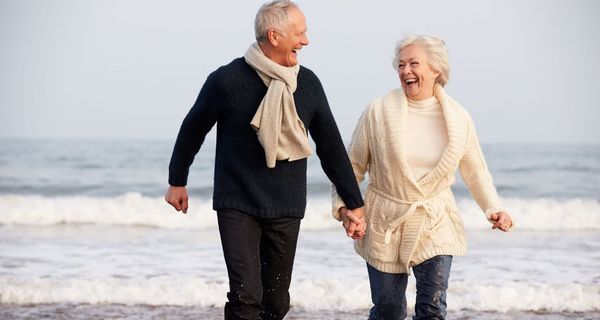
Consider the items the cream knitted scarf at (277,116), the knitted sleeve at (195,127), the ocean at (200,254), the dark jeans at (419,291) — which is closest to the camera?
the cream knitted scarf at (277,116)

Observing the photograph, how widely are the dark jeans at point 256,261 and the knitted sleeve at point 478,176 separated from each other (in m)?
0.95

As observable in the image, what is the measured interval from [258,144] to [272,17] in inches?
23.0

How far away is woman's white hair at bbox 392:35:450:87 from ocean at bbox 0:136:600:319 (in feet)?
8.91

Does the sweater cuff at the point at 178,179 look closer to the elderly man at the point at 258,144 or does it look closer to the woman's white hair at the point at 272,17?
the elderly man at the point at 258,144

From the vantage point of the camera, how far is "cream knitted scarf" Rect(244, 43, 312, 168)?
4.39 meters

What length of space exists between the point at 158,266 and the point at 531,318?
404 cm

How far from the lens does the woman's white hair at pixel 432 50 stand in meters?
4.76

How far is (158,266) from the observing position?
381 inches

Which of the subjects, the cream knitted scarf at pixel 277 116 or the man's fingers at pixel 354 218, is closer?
the cream knitted scarf at pixel 277 116

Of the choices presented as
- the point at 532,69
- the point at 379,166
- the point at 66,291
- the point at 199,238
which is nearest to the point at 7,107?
the point at 532,69

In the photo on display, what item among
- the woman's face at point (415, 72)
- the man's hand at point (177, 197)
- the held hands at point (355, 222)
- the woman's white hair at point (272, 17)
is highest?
the woman's white hair at point (272, 17)

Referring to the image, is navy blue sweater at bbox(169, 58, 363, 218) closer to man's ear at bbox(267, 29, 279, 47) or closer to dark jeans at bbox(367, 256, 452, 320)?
man's ear at bbox(267, 29, 279, 47)

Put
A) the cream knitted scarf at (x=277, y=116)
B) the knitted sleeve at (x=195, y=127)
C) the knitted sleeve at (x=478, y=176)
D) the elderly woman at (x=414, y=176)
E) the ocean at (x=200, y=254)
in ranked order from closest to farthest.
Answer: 1. the cream knitted scarf at (x=277, y=116)
2. the knitted sleeve at (x=195, y=127)
3. the elderly woman at (x=414, y=176)
4. the knitted sleeve at (x=478, y=176)
5. the ocean at (x=200, y=254)

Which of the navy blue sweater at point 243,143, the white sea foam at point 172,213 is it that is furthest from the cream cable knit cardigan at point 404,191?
the white sea foam at point 172,213
